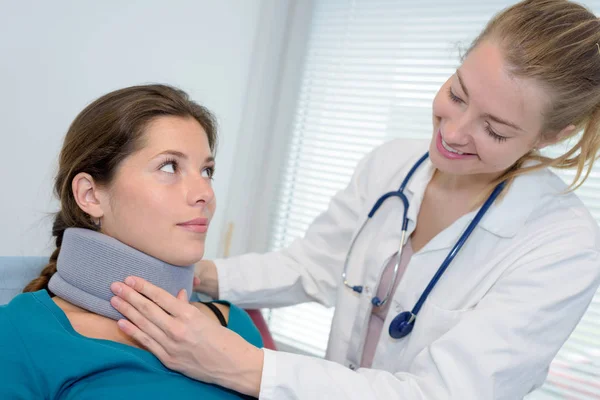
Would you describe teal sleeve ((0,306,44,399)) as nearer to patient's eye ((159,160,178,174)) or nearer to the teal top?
the teal top

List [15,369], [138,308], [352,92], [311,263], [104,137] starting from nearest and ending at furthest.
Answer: [15,369], [138,308], [104,137], [311,263], [352,92]

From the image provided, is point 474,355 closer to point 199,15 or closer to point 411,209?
point 411,209

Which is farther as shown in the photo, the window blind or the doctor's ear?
the window blind

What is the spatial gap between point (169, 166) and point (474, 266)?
2.50ft

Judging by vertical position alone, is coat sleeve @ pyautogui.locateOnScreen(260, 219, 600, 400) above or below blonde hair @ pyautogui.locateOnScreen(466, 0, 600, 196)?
below

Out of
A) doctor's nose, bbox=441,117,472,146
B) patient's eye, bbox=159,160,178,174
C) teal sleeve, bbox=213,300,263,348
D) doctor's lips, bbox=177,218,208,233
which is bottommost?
teal sleeve, bbox=213,300,263,348

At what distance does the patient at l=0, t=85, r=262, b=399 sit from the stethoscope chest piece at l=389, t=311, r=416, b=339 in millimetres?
414

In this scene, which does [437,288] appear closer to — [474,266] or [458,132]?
[474,266]

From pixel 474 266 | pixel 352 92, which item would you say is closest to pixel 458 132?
pixel 474 266

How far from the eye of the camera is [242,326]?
4.78 ft

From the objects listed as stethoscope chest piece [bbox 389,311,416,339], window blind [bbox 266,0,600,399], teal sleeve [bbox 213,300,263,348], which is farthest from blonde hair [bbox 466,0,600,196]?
window blind [bbox 266,0,600,399]

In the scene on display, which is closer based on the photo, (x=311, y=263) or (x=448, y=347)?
(x=448, y=347)

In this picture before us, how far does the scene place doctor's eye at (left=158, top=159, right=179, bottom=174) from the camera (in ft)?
4.06

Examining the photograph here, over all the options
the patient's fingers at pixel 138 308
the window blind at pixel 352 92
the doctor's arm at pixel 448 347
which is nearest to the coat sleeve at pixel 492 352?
the doctor's arm at pixel 448 347
